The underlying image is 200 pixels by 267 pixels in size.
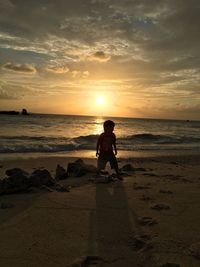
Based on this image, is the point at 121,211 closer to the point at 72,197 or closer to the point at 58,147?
the point at 72,197

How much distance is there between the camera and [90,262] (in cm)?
370

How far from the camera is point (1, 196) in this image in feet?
21.8

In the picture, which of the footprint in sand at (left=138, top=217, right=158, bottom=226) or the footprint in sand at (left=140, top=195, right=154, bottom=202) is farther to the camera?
the footprint in sand at (left=140, top=195, right=154, bottom=202)

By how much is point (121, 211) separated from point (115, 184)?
238cm

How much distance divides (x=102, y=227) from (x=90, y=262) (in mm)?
1098

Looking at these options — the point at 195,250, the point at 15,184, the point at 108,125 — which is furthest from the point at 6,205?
the point at 108,125

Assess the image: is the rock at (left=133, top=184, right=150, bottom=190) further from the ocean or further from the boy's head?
the ocean

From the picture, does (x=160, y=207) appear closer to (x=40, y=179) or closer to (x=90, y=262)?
(x=90, y=262)

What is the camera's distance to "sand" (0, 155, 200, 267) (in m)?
3.79

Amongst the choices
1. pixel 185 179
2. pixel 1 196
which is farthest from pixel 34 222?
pixel 185 179

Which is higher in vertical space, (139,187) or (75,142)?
(139,187)

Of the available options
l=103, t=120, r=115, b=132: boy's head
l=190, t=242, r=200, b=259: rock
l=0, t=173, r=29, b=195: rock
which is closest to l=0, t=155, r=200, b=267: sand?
l=190, t=242, r=200, b=259: rock

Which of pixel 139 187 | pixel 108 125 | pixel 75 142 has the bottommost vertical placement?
pixel 75 142

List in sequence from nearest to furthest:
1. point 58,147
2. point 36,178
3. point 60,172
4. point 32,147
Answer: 1. point 36,178
2. point 60,172
3. point 32,147
4. point 58,147
